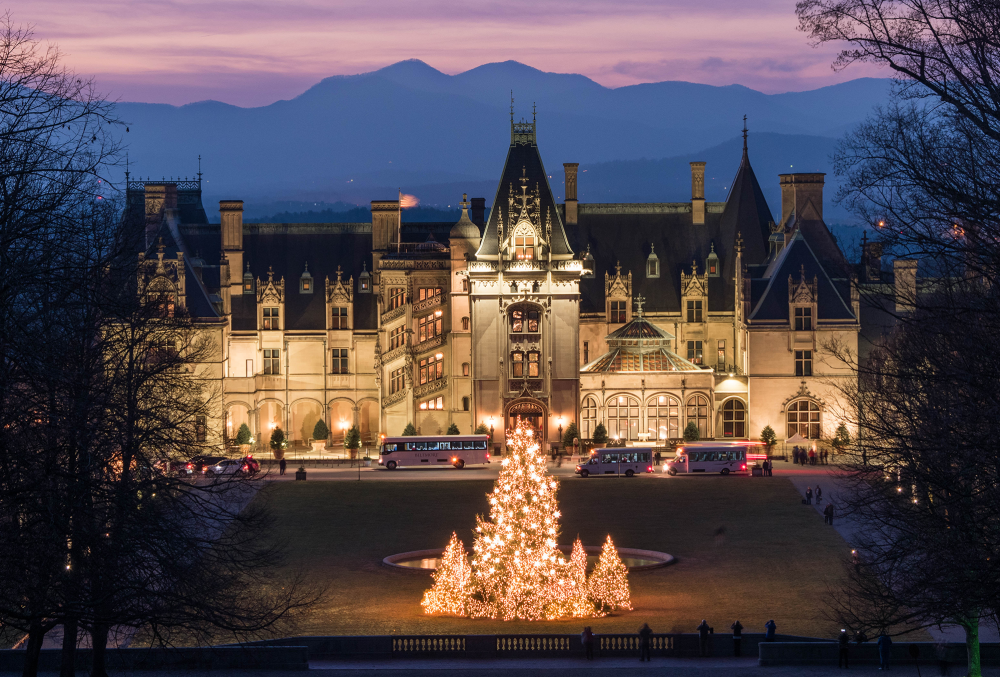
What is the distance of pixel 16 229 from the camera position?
21.2 metres

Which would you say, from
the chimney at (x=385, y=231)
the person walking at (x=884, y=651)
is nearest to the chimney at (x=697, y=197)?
the chimney at (x=385, y=231)

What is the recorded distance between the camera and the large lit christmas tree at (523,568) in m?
45.4

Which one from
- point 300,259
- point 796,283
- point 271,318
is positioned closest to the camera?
point 796,283

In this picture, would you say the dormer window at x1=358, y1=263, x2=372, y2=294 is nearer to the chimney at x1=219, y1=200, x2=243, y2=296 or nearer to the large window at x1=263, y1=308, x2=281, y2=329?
the large window at x1=263, y1=308, x2=281, y2=329

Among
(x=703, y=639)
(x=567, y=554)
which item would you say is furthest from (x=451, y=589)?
(x=567, y=554)

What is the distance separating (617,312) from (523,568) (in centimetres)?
4892

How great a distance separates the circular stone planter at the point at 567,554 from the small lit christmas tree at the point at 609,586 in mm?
6177

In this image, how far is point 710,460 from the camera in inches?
3110

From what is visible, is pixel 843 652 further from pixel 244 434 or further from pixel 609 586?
pixel 244 434

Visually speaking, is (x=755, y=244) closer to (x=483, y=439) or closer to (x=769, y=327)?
(x=769, y=327)

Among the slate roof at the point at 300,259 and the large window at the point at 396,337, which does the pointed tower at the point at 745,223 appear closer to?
the large window at the point at 396,337

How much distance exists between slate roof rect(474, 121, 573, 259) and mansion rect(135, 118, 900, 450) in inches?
4.8

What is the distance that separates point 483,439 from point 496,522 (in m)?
36.8

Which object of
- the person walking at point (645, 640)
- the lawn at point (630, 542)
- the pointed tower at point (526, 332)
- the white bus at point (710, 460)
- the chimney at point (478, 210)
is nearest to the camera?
the person walking at point (645, 640)
